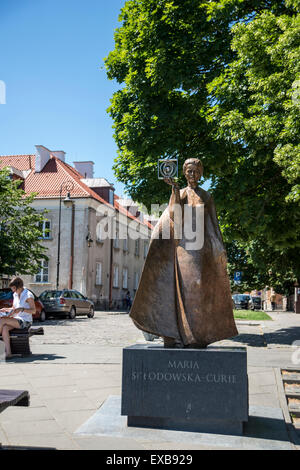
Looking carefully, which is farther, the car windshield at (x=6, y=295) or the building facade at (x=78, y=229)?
the building facade at (x=78, y=229)

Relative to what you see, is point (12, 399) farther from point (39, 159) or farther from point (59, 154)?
point (59, 154)

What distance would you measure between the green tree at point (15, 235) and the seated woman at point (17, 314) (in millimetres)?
13686

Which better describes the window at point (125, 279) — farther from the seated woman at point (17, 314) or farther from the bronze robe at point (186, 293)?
the bronze robe at point (186, 293)

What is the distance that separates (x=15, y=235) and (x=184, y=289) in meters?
19.9

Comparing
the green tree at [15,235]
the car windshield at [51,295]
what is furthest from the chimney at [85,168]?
the car windshield at [51,295]

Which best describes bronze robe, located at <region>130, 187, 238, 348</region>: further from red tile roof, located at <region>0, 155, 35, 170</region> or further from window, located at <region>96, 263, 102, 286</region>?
red tile roof, located at <region>0, 155, 35, 170</region>

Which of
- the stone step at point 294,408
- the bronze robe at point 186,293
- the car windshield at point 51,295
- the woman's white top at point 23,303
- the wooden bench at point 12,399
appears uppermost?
the bronze robe at point 186,293

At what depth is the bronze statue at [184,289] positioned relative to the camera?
4.93 m

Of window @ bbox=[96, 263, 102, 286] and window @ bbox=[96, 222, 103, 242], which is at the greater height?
window @ bbox=[96, 222, 103, 242]

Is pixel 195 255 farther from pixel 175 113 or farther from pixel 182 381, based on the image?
pixel 175 113

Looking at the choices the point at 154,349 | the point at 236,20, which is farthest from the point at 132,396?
the point at 236,20

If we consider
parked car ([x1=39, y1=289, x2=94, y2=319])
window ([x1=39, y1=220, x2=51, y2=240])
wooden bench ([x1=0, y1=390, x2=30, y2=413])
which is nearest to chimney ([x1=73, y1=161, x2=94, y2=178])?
window ([x1=39, y1=220, x2=51, y2=240])

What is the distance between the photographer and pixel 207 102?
13977 mm

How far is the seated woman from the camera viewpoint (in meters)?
9.23
